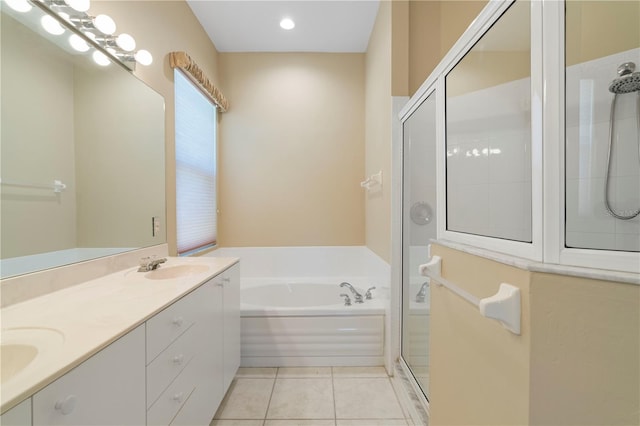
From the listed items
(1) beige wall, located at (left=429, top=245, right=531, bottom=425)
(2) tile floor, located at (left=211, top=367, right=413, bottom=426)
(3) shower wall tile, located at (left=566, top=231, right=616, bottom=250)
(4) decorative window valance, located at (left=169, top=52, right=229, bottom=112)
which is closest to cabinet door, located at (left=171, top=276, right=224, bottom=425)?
(2) tile floor, located at (left=211, top=367, right=413, bottom=426)

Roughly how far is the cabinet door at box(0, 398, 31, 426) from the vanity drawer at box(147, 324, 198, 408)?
35cm

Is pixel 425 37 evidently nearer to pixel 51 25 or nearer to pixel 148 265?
pixel 51 25

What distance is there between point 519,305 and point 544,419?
0.26 m

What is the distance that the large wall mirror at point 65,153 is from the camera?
0.87 m

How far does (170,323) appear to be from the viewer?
908mm

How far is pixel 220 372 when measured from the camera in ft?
4.51

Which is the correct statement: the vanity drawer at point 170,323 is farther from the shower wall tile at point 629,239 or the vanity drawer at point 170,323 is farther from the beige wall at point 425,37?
the beige wall at point 425,37

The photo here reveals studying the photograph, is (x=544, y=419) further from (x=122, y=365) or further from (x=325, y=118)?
(x=325, y=118)

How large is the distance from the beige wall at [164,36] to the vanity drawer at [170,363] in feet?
3.17

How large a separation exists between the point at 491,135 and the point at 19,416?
6.25ft

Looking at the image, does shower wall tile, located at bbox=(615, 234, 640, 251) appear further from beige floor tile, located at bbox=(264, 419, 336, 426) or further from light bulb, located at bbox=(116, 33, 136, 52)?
light bulb, located at bbox=(116, 33, 136, 52)

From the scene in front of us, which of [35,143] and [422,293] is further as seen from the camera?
[422,293]

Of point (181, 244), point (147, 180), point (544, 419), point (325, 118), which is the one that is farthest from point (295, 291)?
point (544, 419)

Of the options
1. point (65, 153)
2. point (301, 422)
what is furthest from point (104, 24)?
point (301, 422)
